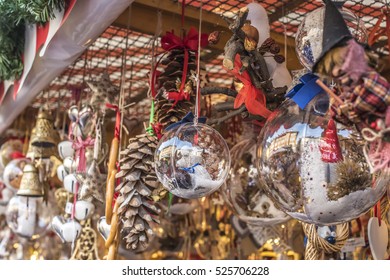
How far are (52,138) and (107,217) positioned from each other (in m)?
0.86

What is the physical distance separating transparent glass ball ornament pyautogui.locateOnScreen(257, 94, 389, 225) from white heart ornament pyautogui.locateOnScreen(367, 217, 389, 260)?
1.47ft

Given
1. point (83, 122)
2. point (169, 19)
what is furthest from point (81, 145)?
point (169, 19)

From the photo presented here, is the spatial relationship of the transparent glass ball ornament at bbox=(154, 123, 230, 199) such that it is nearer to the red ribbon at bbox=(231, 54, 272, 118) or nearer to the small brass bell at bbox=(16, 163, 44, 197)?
the red ribbon at bbox=(231, 54, 272, 118)

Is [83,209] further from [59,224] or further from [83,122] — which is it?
[83,122]

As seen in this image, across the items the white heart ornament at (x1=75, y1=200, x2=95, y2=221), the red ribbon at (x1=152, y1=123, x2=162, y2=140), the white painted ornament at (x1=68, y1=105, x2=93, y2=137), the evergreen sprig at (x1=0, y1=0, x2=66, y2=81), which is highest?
the evergreen sprig at (x1=0, y1=0, x2=66, y2=81)

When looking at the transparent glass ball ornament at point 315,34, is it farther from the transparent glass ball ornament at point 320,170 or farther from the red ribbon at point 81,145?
the red ribbon at point 81,145

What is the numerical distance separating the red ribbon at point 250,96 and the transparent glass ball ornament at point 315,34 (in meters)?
0.16

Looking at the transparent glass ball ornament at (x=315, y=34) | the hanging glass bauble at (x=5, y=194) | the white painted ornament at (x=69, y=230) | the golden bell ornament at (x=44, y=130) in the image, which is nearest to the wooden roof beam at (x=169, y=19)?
the golden bell ornament at (x=44, y=130)

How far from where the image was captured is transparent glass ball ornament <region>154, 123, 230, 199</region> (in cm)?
94

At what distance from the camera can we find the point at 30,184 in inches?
82.8

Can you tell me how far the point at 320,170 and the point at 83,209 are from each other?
3.50 ft

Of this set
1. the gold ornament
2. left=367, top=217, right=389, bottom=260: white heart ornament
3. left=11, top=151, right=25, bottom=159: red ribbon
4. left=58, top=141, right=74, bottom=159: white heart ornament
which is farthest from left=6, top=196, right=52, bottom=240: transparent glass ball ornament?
left=367, top=217, right=389, bottom=260: white heart ornament

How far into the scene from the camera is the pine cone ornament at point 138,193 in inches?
44.4
